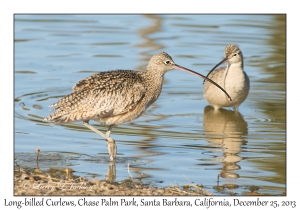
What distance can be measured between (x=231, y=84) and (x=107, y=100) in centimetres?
379

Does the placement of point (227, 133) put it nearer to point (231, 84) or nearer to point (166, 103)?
point (231, 84)

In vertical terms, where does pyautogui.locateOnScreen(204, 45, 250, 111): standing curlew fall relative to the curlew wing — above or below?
above

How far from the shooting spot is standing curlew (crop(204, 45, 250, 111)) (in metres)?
11.9

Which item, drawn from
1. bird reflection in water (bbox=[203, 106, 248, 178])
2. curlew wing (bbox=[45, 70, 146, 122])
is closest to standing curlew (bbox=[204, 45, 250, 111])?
bird reflection in water (bbox=[203, 106, 248, 178])

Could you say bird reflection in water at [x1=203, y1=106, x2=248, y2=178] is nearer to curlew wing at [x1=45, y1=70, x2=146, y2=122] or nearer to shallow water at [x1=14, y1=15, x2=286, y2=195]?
shallow water at [x1=14, y1=15, x2=286, y2=195]

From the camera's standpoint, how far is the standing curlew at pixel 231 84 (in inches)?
469

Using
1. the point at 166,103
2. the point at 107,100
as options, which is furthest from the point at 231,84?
the point at 107,100

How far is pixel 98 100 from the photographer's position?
28.6 feet

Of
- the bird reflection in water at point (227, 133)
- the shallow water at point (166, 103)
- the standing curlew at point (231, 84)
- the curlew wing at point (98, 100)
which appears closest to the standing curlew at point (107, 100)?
the curlew wing at point (98, 100)

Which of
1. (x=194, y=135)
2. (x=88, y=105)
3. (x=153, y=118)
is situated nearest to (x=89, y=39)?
(x=153, y=118)

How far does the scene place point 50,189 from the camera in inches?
282

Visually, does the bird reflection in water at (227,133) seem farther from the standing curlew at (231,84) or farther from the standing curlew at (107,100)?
the standing curlew at (107,100)

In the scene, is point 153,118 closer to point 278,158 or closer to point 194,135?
point 194,135

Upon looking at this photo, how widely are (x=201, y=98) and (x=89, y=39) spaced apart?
14.5ft
